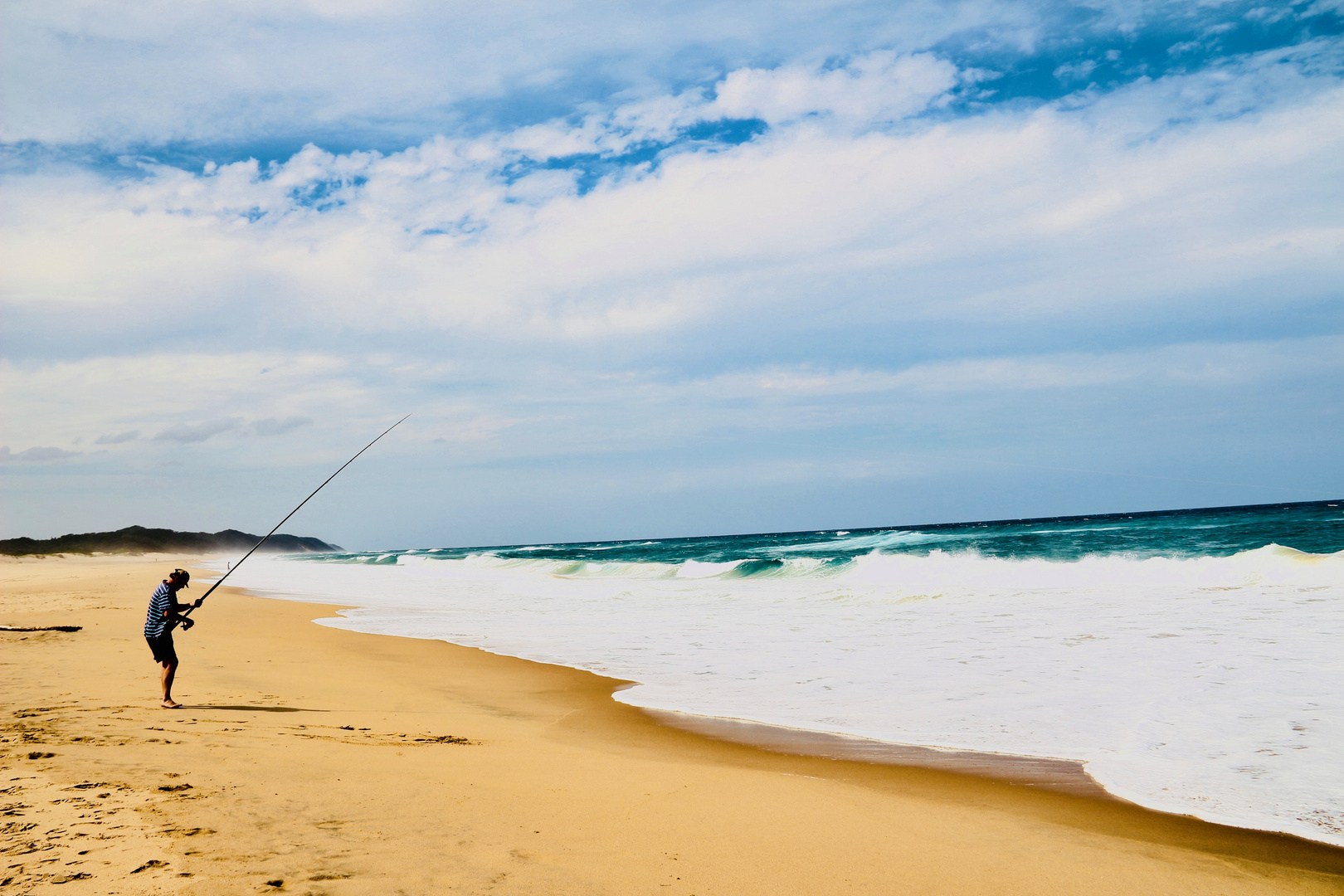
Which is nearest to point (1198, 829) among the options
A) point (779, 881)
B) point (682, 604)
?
point (779, 881)

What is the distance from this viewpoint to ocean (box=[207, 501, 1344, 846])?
16.1 feet

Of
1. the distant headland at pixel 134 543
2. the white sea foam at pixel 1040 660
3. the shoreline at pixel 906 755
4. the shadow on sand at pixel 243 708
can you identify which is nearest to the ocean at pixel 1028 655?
the white sea foam at pixel 1040 660

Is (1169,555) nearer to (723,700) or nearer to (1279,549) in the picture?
(1279,549)

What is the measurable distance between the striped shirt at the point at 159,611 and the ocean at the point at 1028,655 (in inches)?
158

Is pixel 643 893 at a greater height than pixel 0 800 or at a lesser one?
lesser

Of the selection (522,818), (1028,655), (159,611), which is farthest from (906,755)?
(159,611)

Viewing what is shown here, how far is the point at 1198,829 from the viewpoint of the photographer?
3820mm

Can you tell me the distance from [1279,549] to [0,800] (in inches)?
946

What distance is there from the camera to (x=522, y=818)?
12.4ft

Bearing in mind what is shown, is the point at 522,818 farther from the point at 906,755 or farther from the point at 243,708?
the point at 243,708

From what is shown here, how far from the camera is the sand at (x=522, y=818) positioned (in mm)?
3045

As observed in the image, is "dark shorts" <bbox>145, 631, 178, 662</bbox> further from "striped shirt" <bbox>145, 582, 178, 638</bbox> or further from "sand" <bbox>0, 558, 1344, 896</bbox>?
"sand" <bbox>0, 558, 1344, 896</bbox>

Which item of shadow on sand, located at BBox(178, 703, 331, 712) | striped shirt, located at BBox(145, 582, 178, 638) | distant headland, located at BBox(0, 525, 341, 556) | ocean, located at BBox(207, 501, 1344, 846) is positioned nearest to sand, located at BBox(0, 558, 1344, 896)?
shadow on sand, located at BBox(178, 703, 331, 712)

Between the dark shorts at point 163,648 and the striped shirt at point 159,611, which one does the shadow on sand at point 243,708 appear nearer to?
the dark shorts at point 163,648
